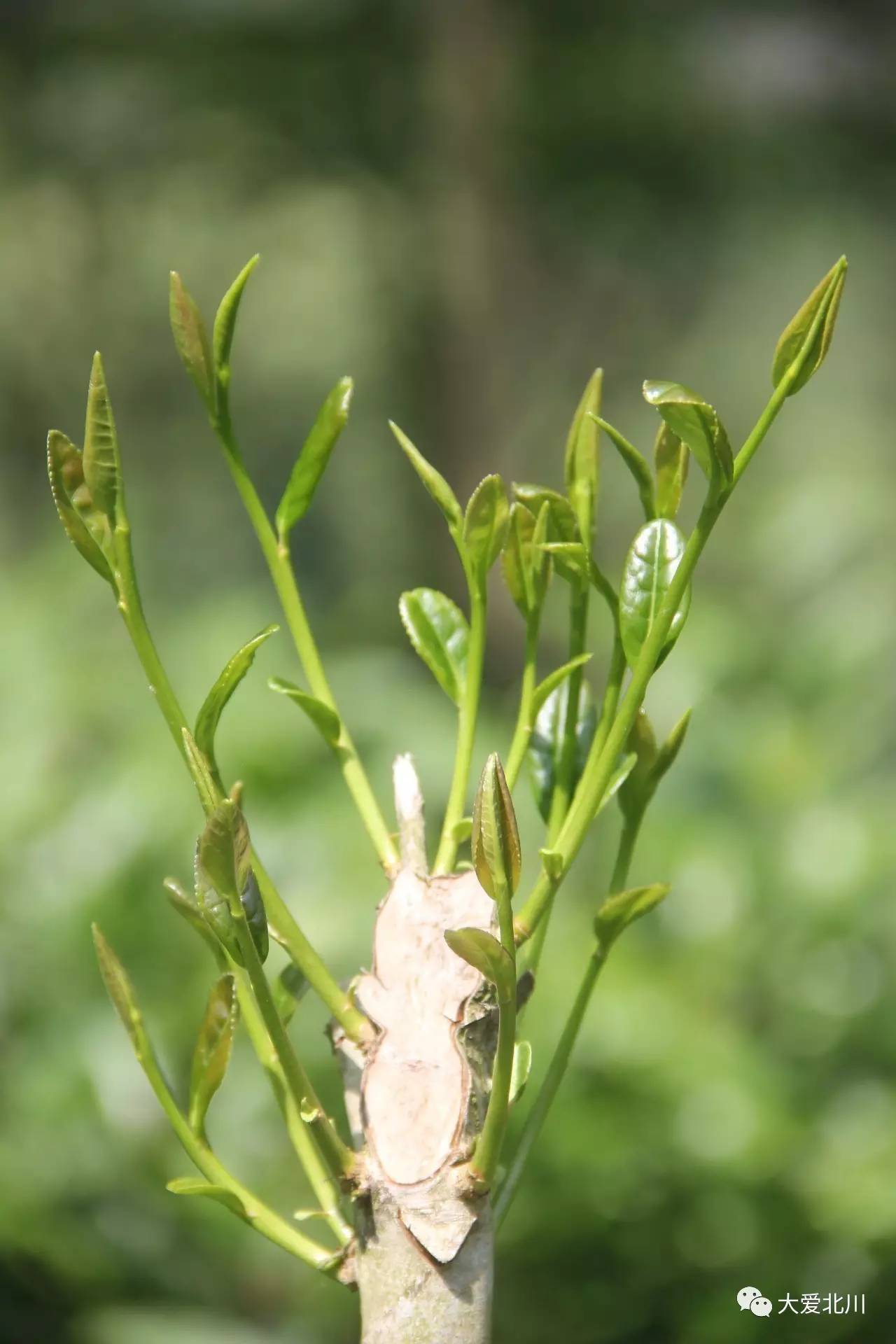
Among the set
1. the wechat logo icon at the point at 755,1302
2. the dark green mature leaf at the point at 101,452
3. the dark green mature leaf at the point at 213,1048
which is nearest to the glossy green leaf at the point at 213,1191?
the dark green mature leaf at the point at 213,1048

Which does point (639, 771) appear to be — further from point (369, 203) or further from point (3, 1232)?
point (369, 203)

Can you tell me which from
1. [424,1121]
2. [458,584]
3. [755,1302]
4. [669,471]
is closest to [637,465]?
[669,471]

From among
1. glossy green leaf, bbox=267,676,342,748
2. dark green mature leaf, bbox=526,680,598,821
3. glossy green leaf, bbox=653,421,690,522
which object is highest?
glossy green leaf, bbox=653,421,690,522

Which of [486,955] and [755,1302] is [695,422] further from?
[755,1302]

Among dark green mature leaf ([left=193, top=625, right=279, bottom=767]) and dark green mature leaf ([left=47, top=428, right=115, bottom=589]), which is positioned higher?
dark green mature leaf ([left=47, top=428, right=115, bottom=589])

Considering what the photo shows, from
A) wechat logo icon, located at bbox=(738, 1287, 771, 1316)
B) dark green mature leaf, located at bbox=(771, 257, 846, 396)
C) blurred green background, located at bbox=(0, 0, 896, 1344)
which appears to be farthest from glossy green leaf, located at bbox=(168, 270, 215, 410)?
blurred green background, located at bbox=(0, 0, 896, 1344)

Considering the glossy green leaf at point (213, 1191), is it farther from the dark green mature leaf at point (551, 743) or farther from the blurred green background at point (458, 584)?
the blurred green background at point (458, 584)

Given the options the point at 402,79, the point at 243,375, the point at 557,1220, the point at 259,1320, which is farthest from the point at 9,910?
the point at 243,375

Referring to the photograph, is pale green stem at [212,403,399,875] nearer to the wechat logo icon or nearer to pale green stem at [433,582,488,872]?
pale green stem at [433,582,488,872]
